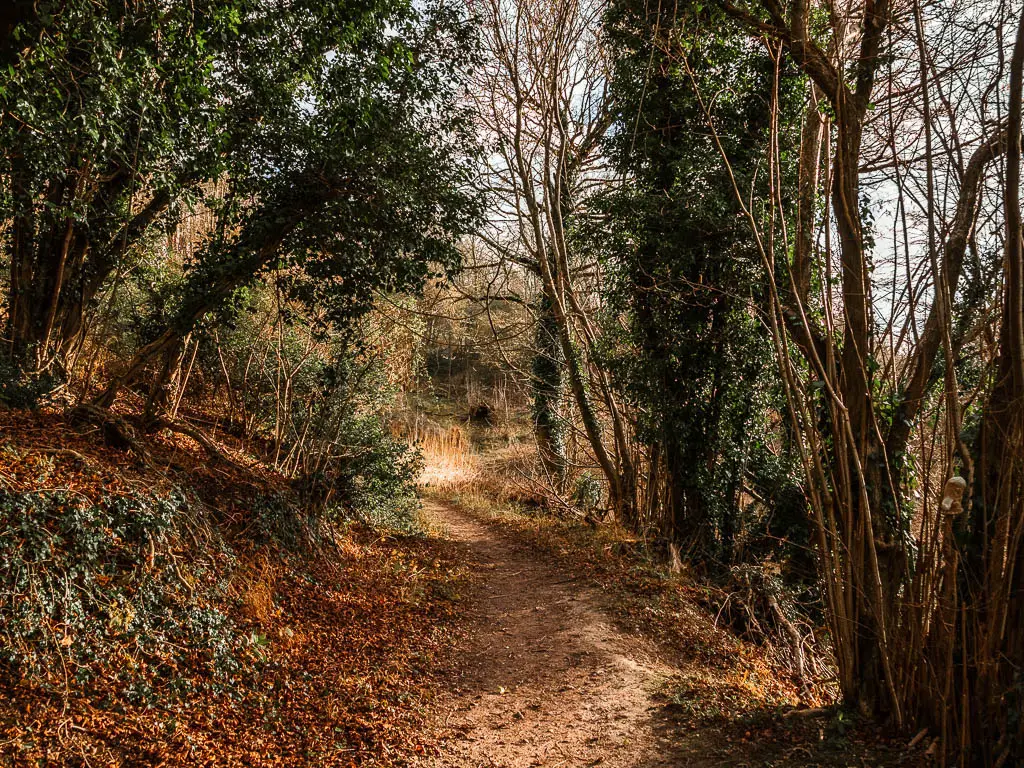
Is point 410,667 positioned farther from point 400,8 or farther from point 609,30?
point 609,30

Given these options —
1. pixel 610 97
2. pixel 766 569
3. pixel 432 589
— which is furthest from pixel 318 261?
pixel 766 569

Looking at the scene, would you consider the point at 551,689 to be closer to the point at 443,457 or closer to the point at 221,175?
the point at 221,175

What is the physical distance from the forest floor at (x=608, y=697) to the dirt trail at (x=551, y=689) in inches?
0.4

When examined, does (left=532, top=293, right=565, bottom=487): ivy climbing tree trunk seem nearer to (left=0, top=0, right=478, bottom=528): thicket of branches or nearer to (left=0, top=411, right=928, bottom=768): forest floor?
(left=0, top=0, right=478, bottom=528): thicket of branches

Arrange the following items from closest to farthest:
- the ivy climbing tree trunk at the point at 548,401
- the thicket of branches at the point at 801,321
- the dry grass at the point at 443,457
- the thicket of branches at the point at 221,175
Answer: the thicket of branches at the point at 801,321 < the thicket of branches at the point at 221,175 < the ivy climbing tree trunk at the point at 548,401 < the dry grass at the point at 443,457

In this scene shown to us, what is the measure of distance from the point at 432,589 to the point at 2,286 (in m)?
6.27

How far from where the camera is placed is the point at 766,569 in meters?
7.21

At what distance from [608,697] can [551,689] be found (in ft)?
1.43

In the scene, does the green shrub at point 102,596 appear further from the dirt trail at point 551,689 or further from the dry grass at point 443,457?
the dry grass at point 443,457

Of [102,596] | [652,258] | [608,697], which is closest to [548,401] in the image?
[652,258]

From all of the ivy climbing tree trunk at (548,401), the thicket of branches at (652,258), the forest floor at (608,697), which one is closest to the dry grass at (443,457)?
the ivy climbing tree trunk at (548,401)

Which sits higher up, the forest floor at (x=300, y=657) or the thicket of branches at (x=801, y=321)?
the thicket of branches at (x=801, y=321)

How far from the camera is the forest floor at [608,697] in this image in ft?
11.6

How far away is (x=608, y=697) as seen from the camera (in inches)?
171
